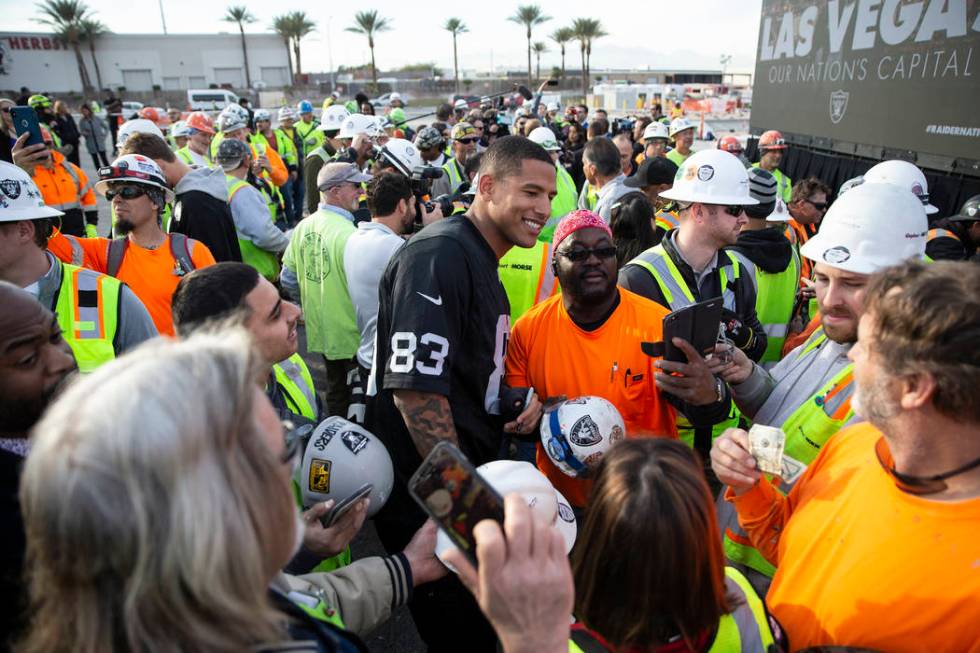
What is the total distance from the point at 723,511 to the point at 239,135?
9.79m

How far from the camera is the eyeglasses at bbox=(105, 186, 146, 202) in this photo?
3688mm

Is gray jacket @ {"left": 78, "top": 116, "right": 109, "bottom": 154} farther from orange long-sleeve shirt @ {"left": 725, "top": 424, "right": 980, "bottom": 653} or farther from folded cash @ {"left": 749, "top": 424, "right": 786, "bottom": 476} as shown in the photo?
orange long-sleeve shirt @ {"left": 725, "top": 424, "right": 980, "bottom": 653}

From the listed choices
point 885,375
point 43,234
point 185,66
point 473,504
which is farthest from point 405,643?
point 185,66

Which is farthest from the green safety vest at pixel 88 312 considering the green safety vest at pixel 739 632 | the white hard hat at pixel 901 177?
the white hard hat at pixel 901 177

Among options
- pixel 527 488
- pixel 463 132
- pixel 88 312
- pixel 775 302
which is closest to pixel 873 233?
pixel 775 302

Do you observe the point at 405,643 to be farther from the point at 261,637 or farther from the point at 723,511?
the point at 261,637

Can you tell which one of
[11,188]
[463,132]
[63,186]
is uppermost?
[463,132]

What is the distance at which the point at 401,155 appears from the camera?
6.14 meters

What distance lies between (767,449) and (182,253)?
145 inches

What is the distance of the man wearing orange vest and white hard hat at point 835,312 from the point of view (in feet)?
7.22

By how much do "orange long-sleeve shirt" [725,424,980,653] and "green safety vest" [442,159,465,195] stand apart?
23.3 feet

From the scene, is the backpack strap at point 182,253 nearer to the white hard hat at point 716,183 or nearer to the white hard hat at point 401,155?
the white hard hat at point 401,155

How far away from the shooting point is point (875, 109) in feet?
35.1

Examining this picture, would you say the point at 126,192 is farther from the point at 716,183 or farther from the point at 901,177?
the point at 901,177
